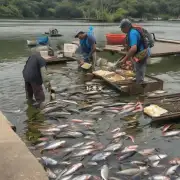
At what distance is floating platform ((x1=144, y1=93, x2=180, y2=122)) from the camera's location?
8.16 meters

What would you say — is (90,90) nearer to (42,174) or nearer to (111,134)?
(111,134)

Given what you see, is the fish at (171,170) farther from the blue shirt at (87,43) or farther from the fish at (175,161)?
the blue shirt at (87,43)

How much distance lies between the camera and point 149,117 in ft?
27.7

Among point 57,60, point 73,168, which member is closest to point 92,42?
point 57,60

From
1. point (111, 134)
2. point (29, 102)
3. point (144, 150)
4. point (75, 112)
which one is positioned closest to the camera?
point (144, 150)

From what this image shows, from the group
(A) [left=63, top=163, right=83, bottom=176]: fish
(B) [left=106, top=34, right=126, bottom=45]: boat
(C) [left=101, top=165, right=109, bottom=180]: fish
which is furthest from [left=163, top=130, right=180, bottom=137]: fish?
(B) [left=106, top=34, right=126, bottom=45]: boat

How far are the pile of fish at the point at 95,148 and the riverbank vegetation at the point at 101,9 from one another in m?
96.0

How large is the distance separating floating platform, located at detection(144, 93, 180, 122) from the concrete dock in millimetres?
3642

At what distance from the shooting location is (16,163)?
5.22 m

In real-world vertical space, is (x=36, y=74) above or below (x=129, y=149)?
above

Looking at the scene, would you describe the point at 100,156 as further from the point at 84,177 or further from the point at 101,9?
the point at 101,9

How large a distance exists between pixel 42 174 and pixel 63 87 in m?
7.42

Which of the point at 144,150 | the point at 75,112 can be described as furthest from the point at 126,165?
the point at 75,112

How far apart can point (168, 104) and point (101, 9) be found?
104202mm
